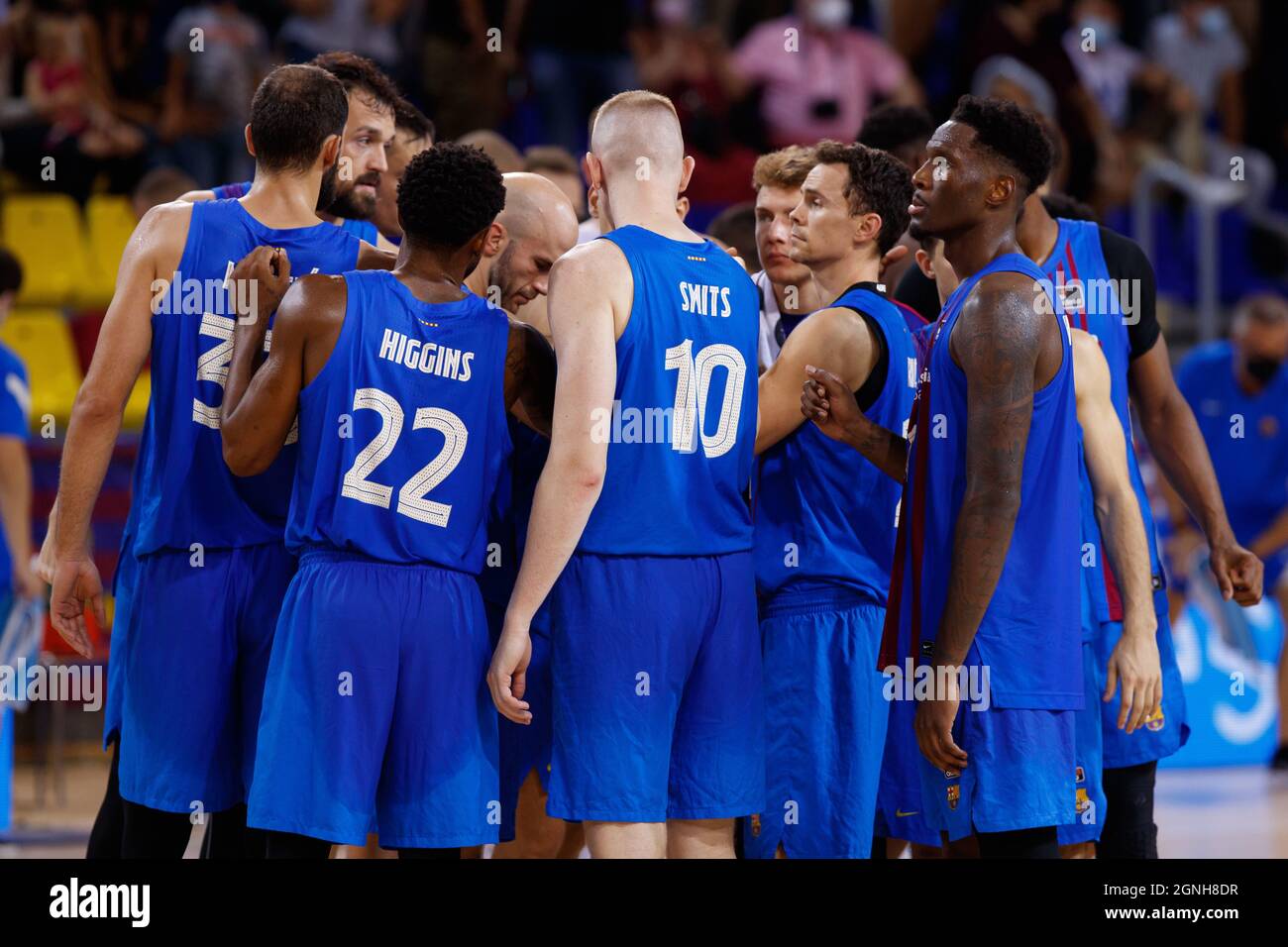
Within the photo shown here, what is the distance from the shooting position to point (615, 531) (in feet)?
13.6

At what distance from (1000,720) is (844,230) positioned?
64.7 inches

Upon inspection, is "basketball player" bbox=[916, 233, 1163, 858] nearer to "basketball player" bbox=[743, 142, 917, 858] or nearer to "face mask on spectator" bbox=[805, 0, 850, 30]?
"basketball player" bbox=[743, 142, 917, 858]

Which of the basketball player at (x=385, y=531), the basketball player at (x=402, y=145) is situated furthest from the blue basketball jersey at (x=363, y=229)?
the basketball player at (x=385, y=531)

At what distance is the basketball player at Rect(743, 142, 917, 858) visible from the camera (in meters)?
4.50

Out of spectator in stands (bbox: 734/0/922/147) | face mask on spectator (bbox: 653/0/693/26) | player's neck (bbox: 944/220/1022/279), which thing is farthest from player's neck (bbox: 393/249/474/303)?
face mask on spectator (bbox: 653/0/693/26)

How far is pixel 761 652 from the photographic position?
462 centimetres

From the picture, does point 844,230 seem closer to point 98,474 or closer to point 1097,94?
point 98,474

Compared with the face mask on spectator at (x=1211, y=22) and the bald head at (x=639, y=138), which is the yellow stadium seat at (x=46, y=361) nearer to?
the bald head at (x=639, y=138)

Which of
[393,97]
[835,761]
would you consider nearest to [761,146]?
[393,97]

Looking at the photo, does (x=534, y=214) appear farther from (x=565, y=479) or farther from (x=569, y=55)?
(x=569, y=55)

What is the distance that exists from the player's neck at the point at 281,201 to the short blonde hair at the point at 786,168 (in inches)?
60.1

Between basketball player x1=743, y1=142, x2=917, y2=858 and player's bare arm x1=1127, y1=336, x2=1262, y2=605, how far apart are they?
0.98m

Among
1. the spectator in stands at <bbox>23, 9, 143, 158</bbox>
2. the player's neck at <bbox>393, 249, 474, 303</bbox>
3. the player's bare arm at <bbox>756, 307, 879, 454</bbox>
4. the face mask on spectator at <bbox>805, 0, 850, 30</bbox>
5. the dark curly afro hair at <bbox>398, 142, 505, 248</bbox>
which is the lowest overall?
the player's bare arm at <bbox>756, 307, 879, 454</bbox>

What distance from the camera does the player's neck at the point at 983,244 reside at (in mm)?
4023
